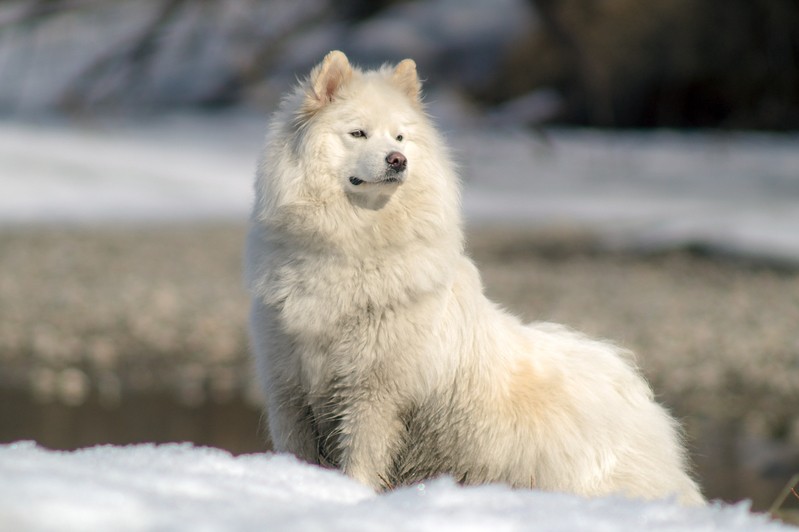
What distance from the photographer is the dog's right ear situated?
10.8ft

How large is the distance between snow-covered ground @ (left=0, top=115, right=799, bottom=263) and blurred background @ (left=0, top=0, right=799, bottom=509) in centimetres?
6

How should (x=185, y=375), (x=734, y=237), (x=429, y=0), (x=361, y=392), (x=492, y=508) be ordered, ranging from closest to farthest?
(x=492, y=508), (x=361, y=392), (x=185, y=375), (x=734, y=237), (x=429, y=0)

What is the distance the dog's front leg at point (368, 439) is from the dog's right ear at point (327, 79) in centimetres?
104

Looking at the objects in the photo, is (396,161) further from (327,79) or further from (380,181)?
(327,79)

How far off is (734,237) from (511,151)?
518 cm

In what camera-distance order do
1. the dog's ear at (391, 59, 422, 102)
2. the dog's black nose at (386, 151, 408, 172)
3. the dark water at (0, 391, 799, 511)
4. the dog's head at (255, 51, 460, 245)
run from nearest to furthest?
the dog's black nose at (386, 151, 408, 172) < the dog's head at (255, 51, 460, 245) < the dog's ear at (391, 59, 422, 102) < the dark water at (0, 391, 799, 511)

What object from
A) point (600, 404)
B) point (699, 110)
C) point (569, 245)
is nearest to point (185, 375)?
point (600, 404)

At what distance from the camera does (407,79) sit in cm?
348

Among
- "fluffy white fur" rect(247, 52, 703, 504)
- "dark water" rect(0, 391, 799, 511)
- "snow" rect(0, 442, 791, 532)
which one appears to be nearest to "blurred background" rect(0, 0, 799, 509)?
"dark water" rect(0, 391, 799, 511)

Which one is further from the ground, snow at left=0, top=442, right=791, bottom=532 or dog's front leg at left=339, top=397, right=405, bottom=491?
snow at left=0, top=442, right=791, bottom=532

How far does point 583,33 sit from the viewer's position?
16.4m

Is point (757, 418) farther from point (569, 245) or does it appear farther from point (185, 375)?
point (569, 245)

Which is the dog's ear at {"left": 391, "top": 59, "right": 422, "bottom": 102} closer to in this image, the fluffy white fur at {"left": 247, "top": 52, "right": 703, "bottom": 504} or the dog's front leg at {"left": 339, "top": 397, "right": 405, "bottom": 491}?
the fluffy white fur at {"left": 247, "top": 52, "right": 703, "bottom": 504}

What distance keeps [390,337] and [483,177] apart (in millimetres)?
14700
